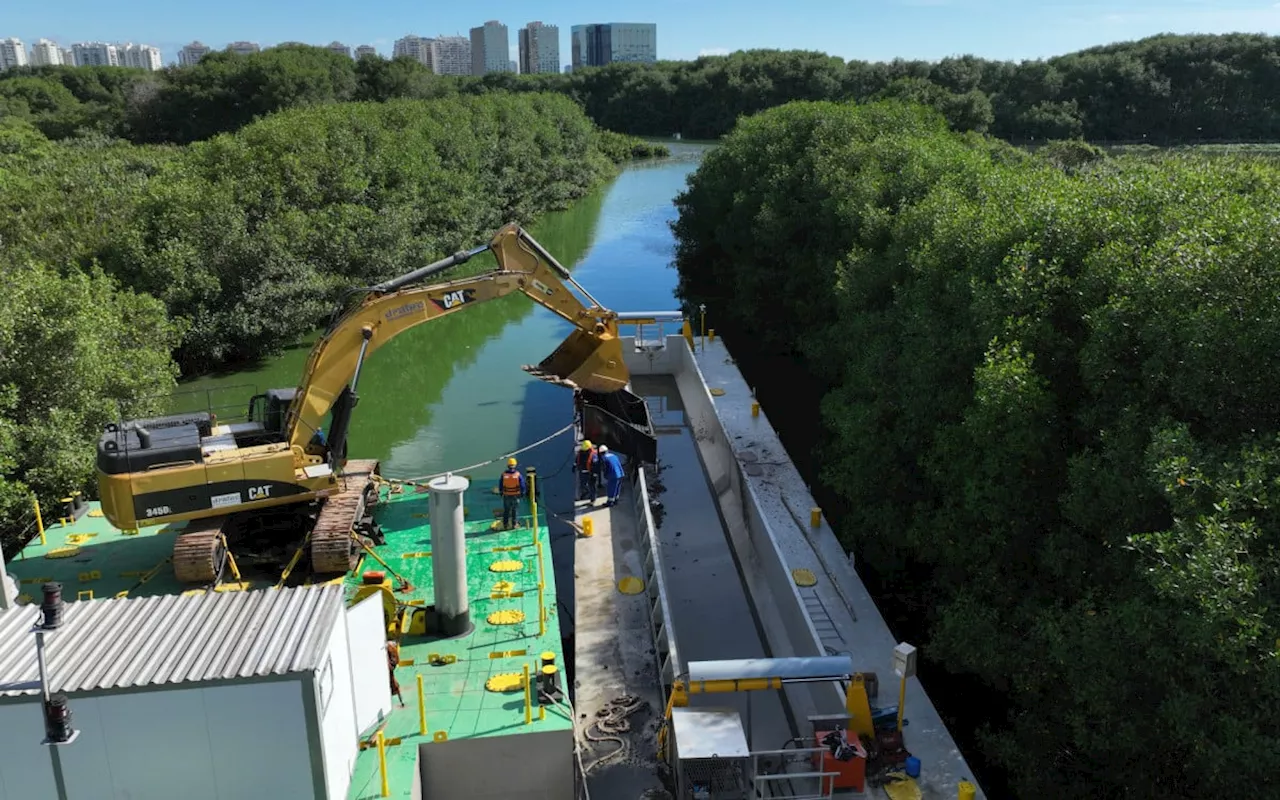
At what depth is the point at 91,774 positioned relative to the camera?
705 centimetres

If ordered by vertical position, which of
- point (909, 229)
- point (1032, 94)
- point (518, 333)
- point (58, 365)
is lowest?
point (518, 333)

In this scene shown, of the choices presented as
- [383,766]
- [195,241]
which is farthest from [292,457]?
[195,241]

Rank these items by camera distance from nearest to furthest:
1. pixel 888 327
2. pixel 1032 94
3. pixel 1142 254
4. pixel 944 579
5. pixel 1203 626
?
1. pixel 1203 626
2. pixel 1142 254
3. pixel 944 579
4. pixel 888 327
5. pixel 1032 94

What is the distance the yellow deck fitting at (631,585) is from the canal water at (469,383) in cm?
584

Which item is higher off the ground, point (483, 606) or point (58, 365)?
point (58, 365)

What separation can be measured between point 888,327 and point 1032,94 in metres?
53.7

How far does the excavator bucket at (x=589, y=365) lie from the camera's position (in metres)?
15.7

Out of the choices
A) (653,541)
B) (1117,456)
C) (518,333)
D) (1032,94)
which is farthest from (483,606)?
(1032,94)

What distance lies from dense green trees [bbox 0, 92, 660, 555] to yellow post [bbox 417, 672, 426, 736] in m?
7.56

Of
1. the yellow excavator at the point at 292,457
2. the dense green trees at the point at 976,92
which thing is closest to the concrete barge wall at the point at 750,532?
the yellow excavator at the point at 292,457

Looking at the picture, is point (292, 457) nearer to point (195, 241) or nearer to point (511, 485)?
point (511, 485)


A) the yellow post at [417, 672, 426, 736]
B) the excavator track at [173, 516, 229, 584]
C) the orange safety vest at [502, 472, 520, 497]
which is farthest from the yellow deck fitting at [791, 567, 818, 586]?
the excavator track at [173, 516, 229, 584]

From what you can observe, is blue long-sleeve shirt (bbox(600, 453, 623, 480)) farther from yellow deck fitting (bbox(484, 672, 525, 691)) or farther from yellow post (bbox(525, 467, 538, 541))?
yellow deck fitting (bbox(484, 672, 525, 691))

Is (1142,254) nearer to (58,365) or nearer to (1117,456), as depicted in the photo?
(1117,456)
